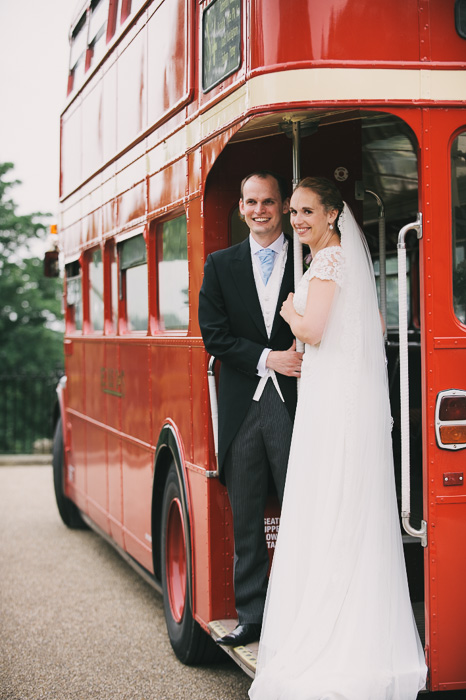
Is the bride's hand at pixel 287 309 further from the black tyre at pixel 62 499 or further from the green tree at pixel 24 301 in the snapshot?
the green tree at pixel 24 301

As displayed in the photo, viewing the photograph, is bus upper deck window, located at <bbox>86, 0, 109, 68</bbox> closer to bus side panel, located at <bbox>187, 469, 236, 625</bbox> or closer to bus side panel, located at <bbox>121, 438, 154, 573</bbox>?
bus side panel, located at <bbox>121, 438, 154, 573</bbox>

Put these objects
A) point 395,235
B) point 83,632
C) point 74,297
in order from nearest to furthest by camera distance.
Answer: point 83,632 → point 395,235 → point 74,297

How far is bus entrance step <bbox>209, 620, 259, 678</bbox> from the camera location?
167 inches

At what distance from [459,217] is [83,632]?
374 centimetres

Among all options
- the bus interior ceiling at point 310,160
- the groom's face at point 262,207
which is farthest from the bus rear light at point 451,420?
the groom's face at point 262,207

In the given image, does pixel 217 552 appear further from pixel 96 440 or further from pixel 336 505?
pixel 96 440

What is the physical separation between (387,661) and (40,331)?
18.7 m

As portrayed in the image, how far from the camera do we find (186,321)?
5242 millimetres

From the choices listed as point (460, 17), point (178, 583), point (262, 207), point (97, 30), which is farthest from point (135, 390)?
point (460, 17)

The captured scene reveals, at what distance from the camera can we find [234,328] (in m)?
4.62

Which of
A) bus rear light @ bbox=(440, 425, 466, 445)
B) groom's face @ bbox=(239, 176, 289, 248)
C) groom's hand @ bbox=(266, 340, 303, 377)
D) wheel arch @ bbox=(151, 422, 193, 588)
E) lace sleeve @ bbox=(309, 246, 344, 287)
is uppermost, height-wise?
groom's face @ bbox=(239, 176, 289, 248)

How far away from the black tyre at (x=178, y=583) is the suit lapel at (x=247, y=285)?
1.23m

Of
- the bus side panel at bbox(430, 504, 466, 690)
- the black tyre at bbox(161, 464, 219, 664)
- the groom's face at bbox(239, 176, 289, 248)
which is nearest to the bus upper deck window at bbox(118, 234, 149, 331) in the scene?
the black tyre at bbox(161, 464, 219, 664)

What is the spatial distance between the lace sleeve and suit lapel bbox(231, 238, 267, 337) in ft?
1.48
